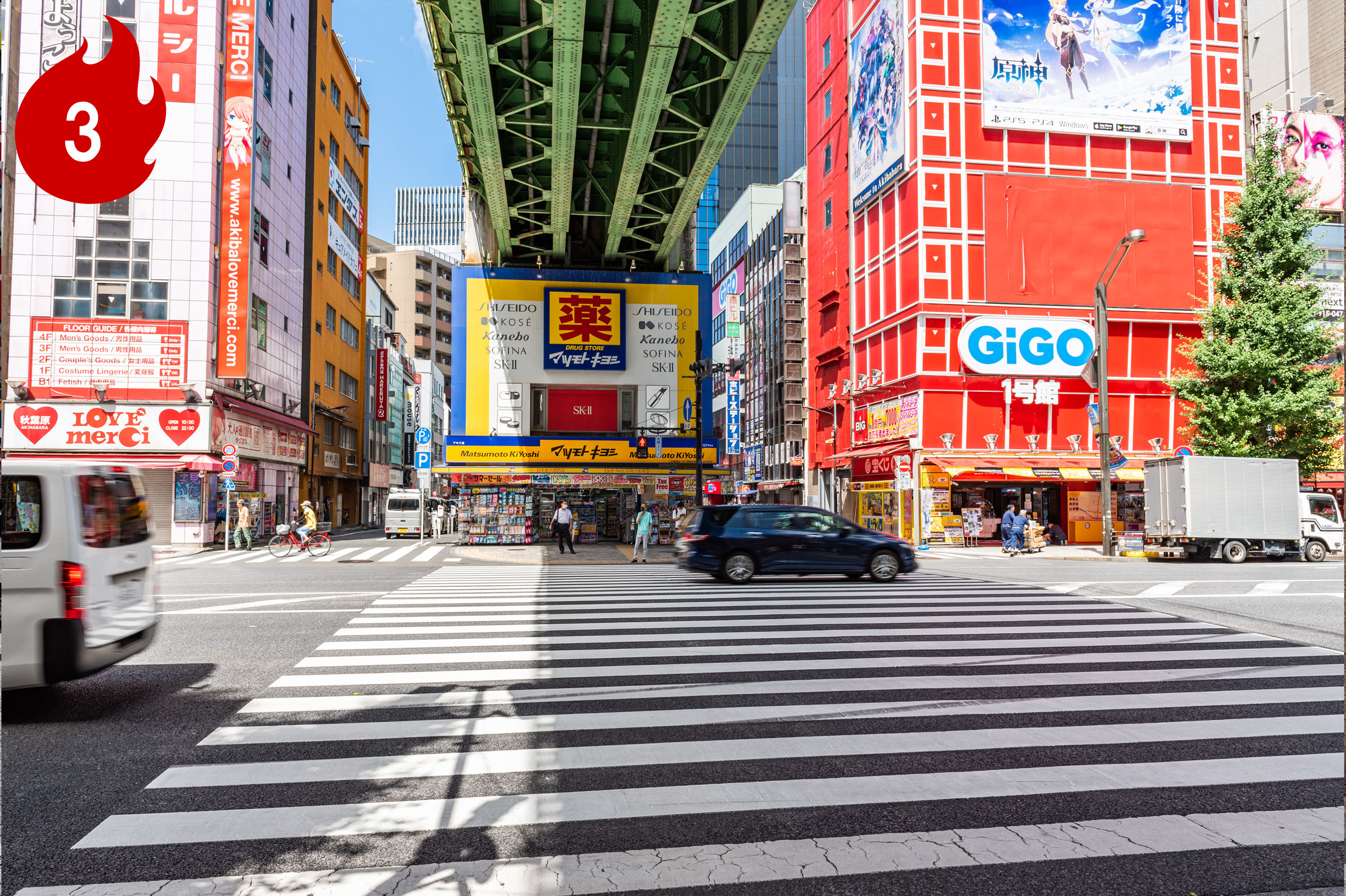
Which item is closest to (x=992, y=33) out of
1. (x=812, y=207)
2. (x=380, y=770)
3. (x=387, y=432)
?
(x=812, y=207)

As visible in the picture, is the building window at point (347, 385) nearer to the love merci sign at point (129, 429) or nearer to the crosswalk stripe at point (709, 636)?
the love merci sign at point (129, 429)

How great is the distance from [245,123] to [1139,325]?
124 feet

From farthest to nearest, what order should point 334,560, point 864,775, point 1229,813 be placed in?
point 334,560 → point 864,775 → point 1229,813

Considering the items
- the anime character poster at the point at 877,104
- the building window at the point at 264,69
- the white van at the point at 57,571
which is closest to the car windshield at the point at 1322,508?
the anime character poster at the point at 877,104

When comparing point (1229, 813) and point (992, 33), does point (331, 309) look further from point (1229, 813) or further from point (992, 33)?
point (1229, 813)

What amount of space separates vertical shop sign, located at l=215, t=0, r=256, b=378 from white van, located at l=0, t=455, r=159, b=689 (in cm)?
2732

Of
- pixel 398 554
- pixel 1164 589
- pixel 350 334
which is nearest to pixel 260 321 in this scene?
pixel 398 554

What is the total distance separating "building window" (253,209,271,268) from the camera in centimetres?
3616

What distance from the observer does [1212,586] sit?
1636cm

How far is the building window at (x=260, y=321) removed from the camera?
35.6m

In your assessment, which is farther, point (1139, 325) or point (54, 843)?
point (1139, 325)

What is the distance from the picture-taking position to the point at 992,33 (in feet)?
115

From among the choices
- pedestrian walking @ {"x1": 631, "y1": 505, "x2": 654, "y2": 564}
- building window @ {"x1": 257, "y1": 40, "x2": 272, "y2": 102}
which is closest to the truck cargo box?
pedestrian walking @ {"x1": 631, "y1": 505, "x2": 654, "y2": 564}

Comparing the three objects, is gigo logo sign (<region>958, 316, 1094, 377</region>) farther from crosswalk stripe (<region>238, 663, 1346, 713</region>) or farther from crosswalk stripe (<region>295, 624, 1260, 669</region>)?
crosswalk stripe (<region>238, 663, 1346, 713</region>)
